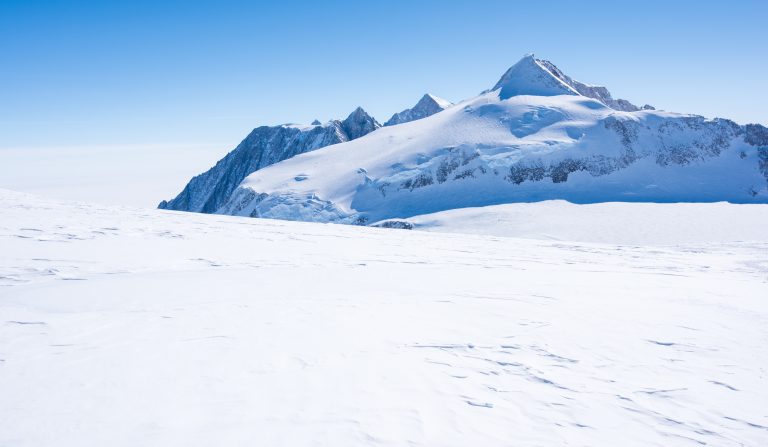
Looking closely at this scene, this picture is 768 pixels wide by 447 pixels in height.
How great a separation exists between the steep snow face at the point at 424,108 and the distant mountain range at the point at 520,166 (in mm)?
36997

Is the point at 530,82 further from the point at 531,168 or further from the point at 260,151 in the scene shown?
→ the point at 260,151

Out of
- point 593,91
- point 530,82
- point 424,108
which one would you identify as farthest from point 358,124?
point 593,91

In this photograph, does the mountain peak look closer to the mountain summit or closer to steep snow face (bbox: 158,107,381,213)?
steep snow face (bbox: 158,107,381,213)

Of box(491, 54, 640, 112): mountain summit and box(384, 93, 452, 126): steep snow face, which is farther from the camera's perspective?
box(384, 93, 452, 126): steep snow face

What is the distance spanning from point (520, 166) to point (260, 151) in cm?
7350

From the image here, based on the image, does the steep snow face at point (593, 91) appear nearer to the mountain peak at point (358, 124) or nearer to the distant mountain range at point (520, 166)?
the distant mountain range at point (520, 166)

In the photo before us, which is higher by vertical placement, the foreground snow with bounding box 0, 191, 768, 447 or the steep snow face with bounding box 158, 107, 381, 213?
the steep snow face with bounding box 158, 107, 381, 213

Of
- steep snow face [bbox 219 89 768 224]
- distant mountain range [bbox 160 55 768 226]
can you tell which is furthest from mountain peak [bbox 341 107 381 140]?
steep snow face [bbox 219 89 768 224]

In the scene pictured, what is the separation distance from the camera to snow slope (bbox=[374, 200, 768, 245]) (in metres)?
34.9

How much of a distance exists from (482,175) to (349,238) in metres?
36.1

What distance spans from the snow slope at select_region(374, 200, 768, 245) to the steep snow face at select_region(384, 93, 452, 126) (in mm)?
62166

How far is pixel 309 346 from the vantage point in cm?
593

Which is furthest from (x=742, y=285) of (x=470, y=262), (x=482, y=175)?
(x=482, y=175)

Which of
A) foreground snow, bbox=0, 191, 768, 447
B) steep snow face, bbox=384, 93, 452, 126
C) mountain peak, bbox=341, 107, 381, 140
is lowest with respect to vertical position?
foreground snow, bbox=0, 191, 768, 447
